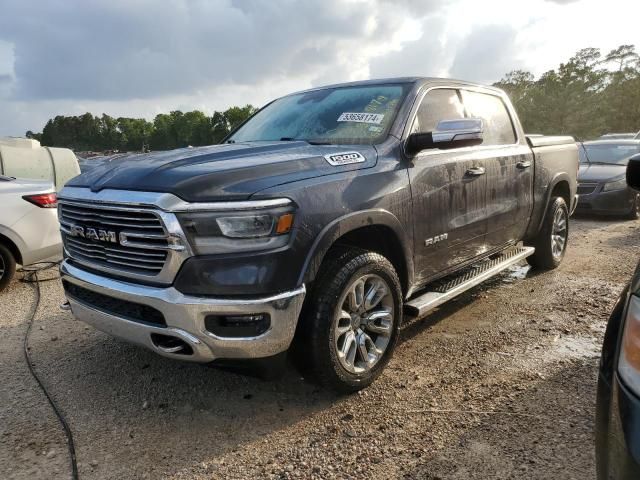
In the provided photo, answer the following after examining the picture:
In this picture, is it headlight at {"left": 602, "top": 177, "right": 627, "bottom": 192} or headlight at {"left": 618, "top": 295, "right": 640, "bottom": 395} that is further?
headlight at {"left": 602, "top": 177, "right": 627, "bottom": 192}

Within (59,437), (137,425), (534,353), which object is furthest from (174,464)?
(534,353)

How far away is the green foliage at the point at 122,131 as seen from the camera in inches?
3398

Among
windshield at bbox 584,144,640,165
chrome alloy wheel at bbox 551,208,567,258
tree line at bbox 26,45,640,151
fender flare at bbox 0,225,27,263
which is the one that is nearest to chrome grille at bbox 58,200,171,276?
fender flare at bbox 0,225,27,263

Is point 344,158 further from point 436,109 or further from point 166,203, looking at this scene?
point 436,109

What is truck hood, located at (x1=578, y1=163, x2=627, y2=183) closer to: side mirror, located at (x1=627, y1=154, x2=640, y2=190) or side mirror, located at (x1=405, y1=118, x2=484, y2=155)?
side mirror, located at (x1=405, y1=118, x2=484, y2=155)

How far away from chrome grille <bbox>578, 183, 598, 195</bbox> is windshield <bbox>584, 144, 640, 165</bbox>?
1338 mm

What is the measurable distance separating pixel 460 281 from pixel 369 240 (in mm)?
1138

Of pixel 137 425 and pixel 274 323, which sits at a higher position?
pixel 274 323

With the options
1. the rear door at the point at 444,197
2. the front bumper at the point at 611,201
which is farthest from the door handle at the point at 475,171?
the front bumper at the point at 611,201

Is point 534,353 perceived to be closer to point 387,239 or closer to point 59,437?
point 387,239

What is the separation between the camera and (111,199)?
2.66 meters

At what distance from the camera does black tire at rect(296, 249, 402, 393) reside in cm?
277

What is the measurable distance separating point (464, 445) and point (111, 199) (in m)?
2.21

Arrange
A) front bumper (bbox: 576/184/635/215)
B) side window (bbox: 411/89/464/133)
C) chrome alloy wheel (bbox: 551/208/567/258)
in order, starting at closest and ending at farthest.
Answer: side window (bbox: 411/89/464/133), chrome alloy wheel (bbox: 551/208/567/258), front bumper (bbox: 576/184/635/215)
